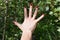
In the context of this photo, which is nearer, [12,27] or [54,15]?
[54,15]

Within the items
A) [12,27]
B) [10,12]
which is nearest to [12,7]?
[10,12]

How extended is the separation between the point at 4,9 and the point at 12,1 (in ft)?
0.77

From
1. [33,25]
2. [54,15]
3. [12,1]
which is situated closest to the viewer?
[33,25]

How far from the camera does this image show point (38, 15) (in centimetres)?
305

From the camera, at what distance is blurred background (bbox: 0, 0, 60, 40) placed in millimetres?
2843

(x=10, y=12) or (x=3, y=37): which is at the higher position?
(x=10, y=12)

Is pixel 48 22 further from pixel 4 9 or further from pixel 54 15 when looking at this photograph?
pixel 4 9

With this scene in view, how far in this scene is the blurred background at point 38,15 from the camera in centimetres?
284

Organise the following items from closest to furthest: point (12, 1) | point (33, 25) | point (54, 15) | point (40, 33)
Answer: point (33, 25) → point (54, 15) → point (40, 33) → point (12, 1)

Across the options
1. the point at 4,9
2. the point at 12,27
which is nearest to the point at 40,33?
the point at 12,27

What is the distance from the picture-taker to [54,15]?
2844 mm

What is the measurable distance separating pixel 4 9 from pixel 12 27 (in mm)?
307

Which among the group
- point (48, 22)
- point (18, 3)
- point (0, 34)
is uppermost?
point (18, 3)

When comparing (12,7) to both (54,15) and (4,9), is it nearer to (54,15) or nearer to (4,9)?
(4,9)
